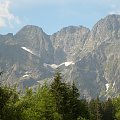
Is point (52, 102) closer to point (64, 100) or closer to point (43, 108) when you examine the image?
point (43, 108)

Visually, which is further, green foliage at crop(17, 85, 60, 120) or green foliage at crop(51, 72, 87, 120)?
green foliage at crop(51, 72, 87, 120)

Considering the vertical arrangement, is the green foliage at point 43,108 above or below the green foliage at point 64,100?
below

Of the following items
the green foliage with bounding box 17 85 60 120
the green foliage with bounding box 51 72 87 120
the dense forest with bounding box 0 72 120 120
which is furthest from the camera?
the green foliage with bounding box 51 72 87 120

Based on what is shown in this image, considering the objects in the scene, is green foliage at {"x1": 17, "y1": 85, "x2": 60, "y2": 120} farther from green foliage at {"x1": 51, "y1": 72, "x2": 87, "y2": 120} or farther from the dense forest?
green foliage at {"x1": 51, "y1": 72, "x2": 87, "y2": 120}

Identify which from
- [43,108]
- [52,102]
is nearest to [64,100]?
[52,102]

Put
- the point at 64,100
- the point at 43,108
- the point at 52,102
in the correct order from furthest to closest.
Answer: the point at 64,100 → the point at 52,102 → the point at 43,108

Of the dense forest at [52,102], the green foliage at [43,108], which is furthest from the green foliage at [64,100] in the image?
the green foliage at [43,108]

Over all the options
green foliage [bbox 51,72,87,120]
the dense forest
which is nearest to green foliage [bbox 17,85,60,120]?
the dense forest

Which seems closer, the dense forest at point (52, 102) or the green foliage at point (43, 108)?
the green foliage at point (43, 108)

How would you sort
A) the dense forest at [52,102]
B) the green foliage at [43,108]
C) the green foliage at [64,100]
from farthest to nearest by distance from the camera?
the green foliage at [64,100]
the dense forest at [52,102]
the green foliage at [43,108]

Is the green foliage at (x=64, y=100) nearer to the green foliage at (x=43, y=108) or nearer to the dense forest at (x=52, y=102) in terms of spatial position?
the dense forest at (x=52, y=102)

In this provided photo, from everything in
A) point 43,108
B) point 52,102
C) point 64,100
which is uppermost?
point 64,100

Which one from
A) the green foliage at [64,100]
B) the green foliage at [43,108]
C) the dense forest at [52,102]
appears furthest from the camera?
the green foliage at [64,100]

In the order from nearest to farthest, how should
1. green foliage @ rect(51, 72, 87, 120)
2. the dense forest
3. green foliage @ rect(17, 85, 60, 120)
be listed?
green foliage @ rect(17, 85, 60, 120) < the dense forest < green foliage @ rect(51, 72, 87, 120)
